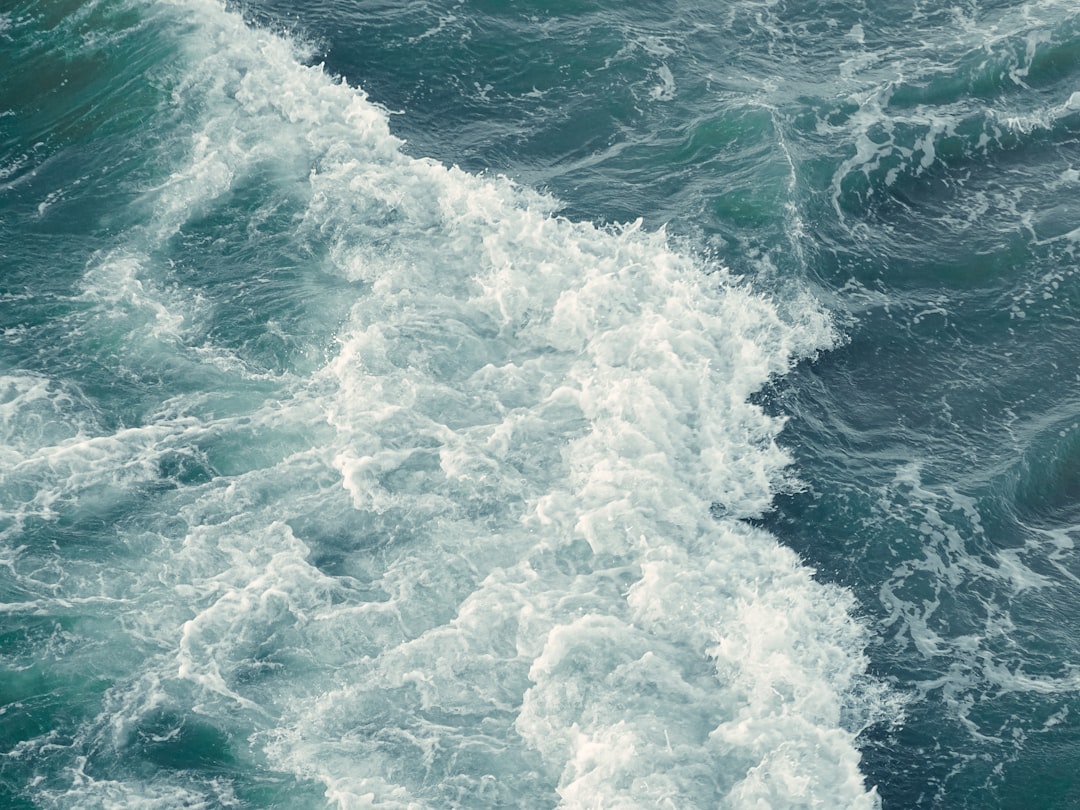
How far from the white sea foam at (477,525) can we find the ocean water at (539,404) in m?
0.10

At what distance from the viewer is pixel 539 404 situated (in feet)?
110

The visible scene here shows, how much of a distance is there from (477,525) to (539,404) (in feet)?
14.8

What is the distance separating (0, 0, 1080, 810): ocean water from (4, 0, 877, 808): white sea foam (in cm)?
10

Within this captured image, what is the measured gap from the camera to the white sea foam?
86.4ft

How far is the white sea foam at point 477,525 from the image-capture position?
26344 mm

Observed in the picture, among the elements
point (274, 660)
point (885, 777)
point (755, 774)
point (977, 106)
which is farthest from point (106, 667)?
point (977, 106)

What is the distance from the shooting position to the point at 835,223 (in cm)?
3881

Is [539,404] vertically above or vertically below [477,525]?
above

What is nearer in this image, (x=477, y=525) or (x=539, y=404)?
(x=477, y=525)

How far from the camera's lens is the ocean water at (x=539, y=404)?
87.7ft

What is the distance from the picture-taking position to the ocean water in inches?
1052

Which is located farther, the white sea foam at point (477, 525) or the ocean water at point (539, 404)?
the ocean water at point (539, 404)

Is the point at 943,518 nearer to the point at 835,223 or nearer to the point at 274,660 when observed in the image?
the point at 835,223

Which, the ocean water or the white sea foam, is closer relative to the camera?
the white sea foam
